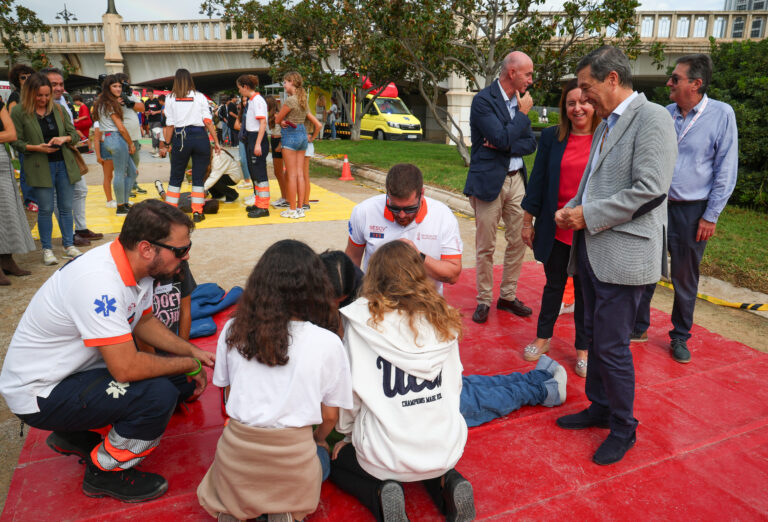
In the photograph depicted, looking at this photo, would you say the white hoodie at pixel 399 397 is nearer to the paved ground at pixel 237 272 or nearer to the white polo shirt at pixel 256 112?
the paved ground at pixel 237 272

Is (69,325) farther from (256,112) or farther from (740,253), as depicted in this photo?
(740,253)

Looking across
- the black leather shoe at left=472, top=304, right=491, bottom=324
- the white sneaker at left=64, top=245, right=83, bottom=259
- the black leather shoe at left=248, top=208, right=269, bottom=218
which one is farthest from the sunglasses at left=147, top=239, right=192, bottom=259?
the black leather shoe at left=248, top=208, right=269, bottom=218

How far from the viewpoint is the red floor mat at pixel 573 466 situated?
238cm

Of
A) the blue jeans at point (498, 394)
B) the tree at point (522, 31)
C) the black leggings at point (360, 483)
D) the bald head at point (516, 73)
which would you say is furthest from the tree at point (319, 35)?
the black leggings at point (360, 483)

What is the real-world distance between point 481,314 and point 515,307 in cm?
37

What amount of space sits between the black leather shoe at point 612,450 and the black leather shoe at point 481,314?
5.96ft

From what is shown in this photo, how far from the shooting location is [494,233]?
4492 millimetres

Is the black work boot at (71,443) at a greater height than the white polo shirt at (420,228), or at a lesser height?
lesser

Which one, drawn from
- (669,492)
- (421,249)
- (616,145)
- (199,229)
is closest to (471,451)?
(669,492)

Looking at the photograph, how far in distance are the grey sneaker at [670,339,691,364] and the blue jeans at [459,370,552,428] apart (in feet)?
3.96

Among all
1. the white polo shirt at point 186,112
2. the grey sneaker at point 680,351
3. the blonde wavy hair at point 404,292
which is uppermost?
the white polo shirt at point 186,112

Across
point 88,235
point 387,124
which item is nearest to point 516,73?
point 88,235

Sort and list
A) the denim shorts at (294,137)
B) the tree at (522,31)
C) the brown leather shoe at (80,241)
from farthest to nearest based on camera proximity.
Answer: the tree at (522,31), the denim shorts at (294,137), the brown leather shoe at (80,241)

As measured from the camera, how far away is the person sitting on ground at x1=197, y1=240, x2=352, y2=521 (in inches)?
82.3
